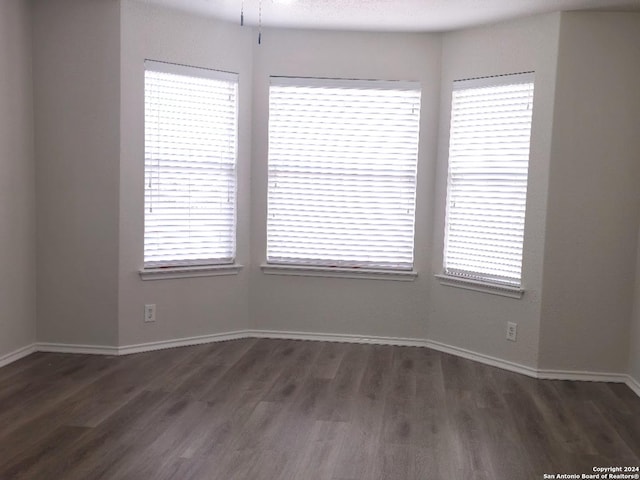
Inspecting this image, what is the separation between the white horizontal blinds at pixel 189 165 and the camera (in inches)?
187

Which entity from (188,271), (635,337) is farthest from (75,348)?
(635,337)

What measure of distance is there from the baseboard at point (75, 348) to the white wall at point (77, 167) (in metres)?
0.04

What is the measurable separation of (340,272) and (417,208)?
2.71 feet

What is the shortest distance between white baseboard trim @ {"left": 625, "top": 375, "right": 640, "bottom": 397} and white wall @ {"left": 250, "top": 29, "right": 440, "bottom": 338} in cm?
156

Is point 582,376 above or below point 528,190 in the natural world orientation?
below

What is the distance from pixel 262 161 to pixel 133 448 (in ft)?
8.99

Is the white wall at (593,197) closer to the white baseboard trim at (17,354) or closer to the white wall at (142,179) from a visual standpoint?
the white wall at (142,179)

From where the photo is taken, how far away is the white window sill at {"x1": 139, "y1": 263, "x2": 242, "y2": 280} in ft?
15.7

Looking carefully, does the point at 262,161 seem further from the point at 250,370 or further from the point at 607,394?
the point at 607,394

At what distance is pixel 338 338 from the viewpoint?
532cm

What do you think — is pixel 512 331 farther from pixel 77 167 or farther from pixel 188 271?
pixel 77 167

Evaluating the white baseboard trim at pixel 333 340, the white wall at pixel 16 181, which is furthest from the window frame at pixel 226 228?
the white wall at pixel 16 181

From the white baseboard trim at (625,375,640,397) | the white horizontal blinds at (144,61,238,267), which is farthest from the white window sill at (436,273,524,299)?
the white horizontal blinds at (144,61,238,267)

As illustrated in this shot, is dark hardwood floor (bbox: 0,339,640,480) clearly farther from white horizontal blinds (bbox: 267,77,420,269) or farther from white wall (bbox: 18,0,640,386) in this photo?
white horizontal blinds (bbox: 267,77,420,269)
